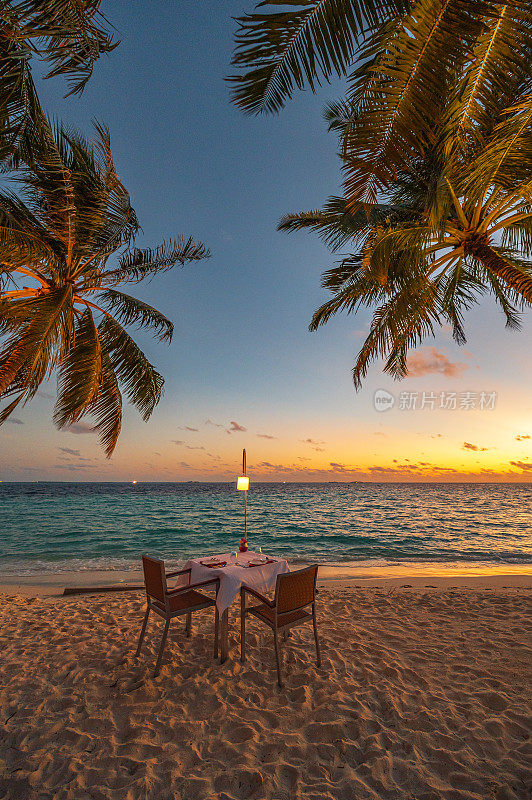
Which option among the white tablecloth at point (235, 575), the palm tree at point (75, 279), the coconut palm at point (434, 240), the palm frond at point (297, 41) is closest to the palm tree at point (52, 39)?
the palm tree at point (75, 279)

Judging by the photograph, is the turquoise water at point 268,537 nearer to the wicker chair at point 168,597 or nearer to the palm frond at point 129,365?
the palm frond at point 129,365

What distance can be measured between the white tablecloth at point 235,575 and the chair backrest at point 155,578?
47 cm

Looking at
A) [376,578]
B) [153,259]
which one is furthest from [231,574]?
[376,578]

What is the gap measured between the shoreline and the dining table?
411 centimetres

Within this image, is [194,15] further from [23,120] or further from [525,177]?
[525,177]

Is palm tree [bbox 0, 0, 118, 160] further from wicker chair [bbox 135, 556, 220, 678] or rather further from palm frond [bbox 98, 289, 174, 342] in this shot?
wicker chair [bbox 135, 556, 220, 678]

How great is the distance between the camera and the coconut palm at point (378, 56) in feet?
5.87

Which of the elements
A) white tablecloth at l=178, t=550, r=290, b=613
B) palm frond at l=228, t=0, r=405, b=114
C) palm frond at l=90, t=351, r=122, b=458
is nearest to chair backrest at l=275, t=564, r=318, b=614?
white tablecloth at l=178, t=550, r=290, b=613

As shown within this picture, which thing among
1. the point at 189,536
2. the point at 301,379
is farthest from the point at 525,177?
the point at 189,536

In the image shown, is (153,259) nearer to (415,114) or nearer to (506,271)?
(415,114)

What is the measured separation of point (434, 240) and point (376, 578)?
25.6ft

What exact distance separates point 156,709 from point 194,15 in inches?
232

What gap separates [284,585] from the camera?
3.40 meters

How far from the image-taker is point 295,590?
3.51 m
